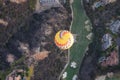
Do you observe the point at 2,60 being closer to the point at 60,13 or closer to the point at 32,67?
the point at 32,67

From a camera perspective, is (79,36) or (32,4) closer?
(79,36)

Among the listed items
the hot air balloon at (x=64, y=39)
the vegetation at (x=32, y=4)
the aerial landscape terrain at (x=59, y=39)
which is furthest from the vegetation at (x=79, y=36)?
the vegetation at (x=32, y=4)

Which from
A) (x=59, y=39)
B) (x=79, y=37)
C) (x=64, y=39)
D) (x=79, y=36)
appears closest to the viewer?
(x=64, y=39)

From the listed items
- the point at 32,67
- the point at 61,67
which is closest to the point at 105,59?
the point at 61,67

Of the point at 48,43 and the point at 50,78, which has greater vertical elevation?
the point at 48,43

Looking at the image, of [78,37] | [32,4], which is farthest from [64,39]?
[32,4]

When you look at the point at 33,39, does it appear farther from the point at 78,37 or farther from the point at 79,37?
the point at 79,37

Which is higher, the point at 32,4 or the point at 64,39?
the point at 32,4
